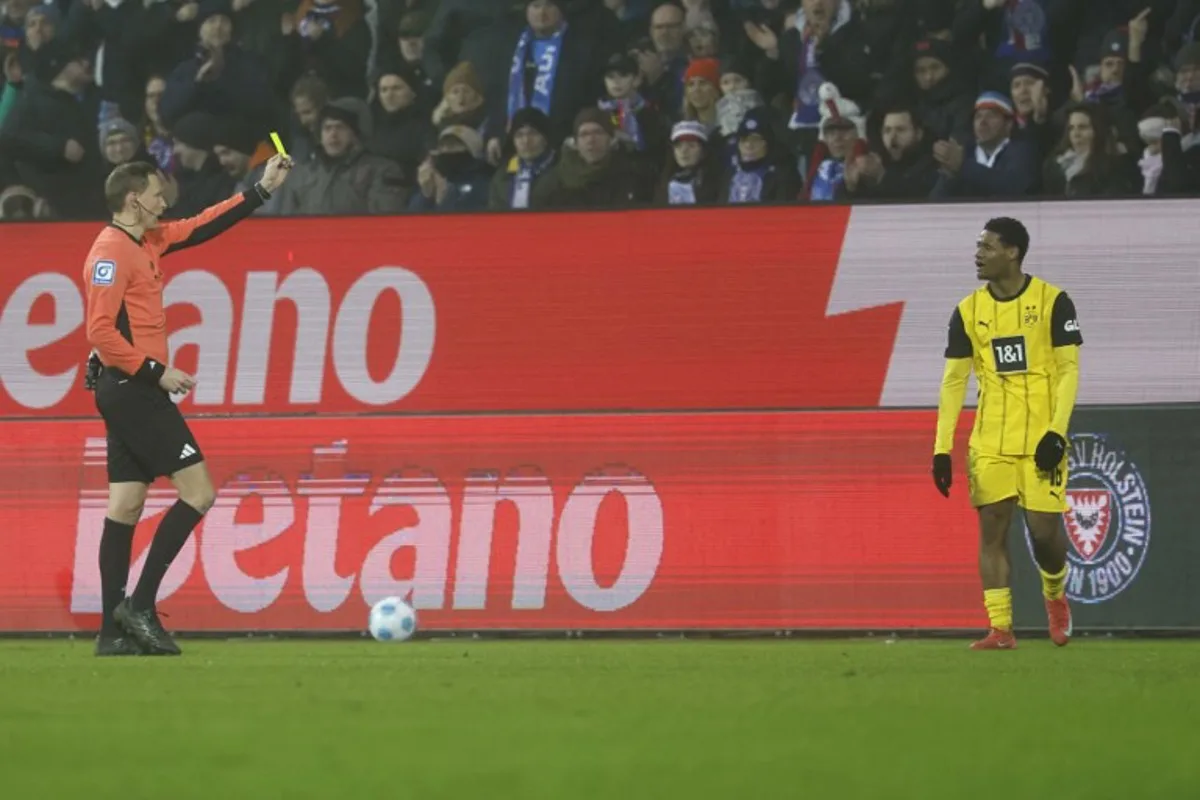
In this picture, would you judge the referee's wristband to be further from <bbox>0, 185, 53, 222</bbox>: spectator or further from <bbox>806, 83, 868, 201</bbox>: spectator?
<bbox>0, 185, 53, 222</bbox>: spectator

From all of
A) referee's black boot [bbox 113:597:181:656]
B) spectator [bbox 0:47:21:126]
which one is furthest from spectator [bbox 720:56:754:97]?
referee's black boot [bbox 113:597:181:656]

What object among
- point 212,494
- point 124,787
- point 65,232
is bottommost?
point 124,787

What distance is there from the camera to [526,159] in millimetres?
15703

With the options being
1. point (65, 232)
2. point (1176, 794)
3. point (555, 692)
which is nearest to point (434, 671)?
point (555, 692)

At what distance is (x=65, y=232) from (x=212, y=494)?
4089 mm

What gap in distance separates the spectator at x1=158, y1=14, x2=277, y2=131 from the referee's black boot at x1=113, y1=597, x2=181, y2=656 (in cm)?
725

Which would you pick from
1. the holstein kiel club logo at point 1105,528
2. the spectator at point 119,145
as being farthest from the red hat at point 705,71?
the holstein kiel club logo at point 1105,528

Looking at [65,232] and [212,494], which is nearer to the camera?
[212,494]

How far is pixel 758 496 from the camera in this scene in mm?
12609

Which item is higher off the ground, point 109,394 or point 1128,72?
point 1128,72

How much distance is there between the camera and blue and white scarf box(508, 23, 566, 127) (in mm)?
16172

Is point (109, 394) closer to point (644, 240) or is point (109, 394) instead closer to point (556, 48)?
point (644, 240)

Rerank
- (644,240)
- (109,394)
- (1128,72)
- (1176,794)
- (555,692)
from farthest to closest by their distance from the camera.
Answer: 1. (1128,72)
2. (644,240)
3. (109,394)
4. (555,692)
5. (1176,794)

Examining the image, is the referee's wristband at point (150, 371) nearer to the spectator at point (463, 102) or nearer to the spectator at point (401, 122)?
the spectator at point (401, 122)
